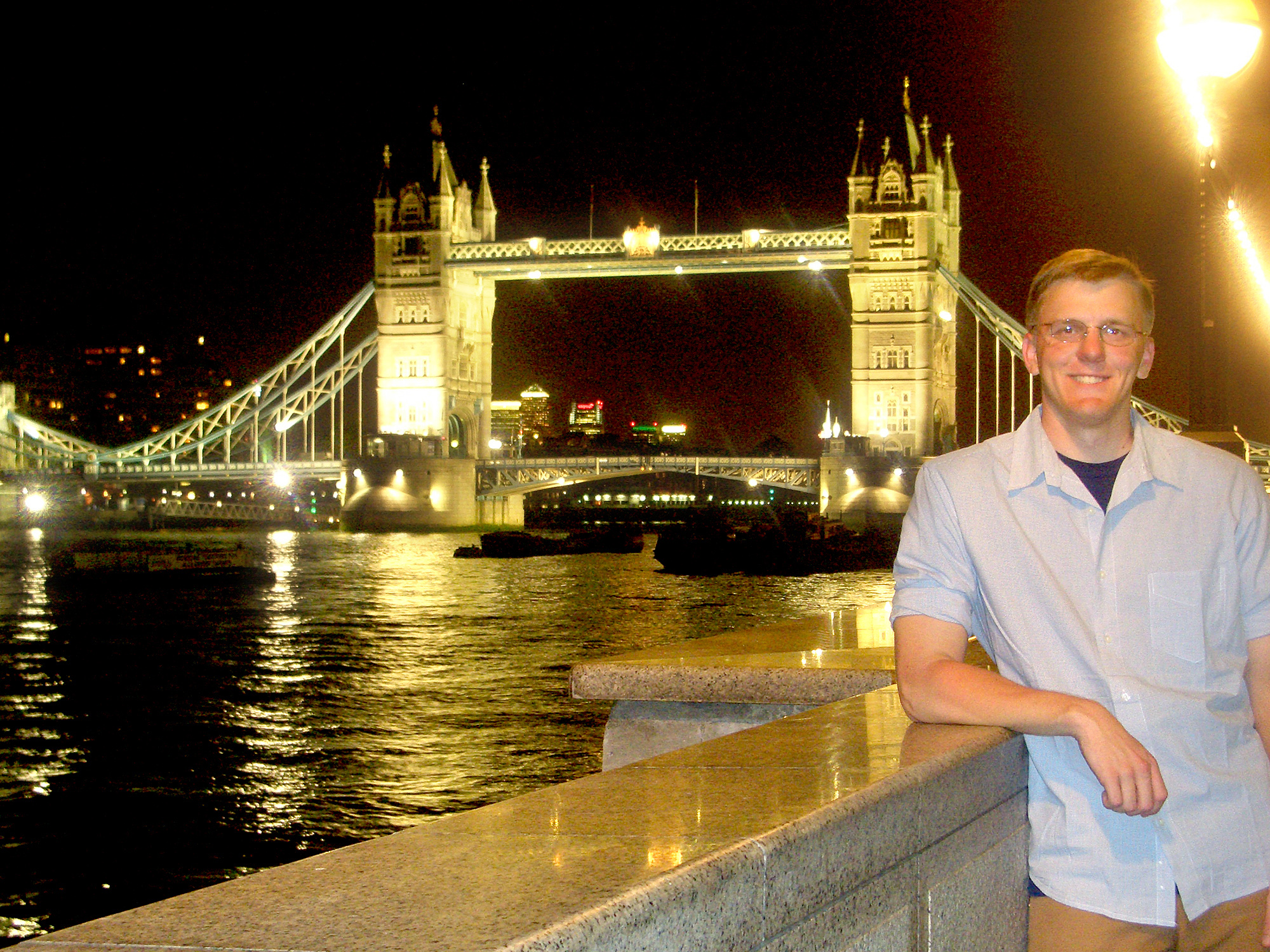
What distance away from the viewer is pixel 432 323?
182 feet

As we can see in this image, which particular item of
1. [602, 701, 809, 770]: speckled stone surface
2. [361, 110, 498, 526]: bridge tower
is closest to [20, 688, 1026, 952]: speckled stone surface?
[602, 701, 809, 770]: speckled stone surface

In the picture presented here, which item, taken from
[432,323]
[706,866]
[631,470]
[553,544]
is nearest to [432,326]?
[432,323]

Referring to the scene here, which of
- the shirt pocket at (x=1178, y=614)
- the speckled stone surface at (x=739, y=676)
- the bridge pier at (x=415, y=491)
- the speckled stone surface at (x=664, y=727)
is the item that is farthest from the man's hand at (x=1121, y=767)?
the bridge pier at (x=415, y=491)

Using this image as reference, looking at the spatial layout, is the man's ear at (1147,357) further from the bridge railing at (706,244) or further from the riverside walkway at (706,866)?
the bridge railing at (706,244)

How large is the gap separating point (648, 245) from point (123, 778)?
130 feet

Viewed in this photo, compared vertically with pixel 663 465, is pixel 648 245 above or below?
above

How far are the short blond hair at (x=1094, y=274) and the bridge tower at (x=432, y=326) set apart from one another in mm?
51427

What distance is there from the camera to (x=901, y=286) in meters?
50.9

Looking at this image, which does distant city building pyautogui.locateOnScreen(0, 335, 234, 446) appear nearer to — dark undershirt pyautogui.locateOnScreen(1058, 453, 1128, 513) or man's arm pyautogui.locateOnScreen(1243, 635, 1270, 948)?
dark undershirt pyautogui.locateOnScreen(1058, 453, 1128, 513)

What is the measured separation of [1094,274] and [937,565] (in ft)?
1.60

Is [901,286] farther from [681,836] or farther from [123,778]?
[681,836]

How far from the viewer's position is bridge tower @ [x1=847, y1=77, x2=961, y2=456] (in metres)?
50.5

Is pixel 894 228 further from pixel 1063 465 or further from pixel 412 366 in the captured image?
pixel 1063 465

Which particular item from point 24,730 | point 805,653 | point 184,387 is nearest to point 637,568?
point 24,730
